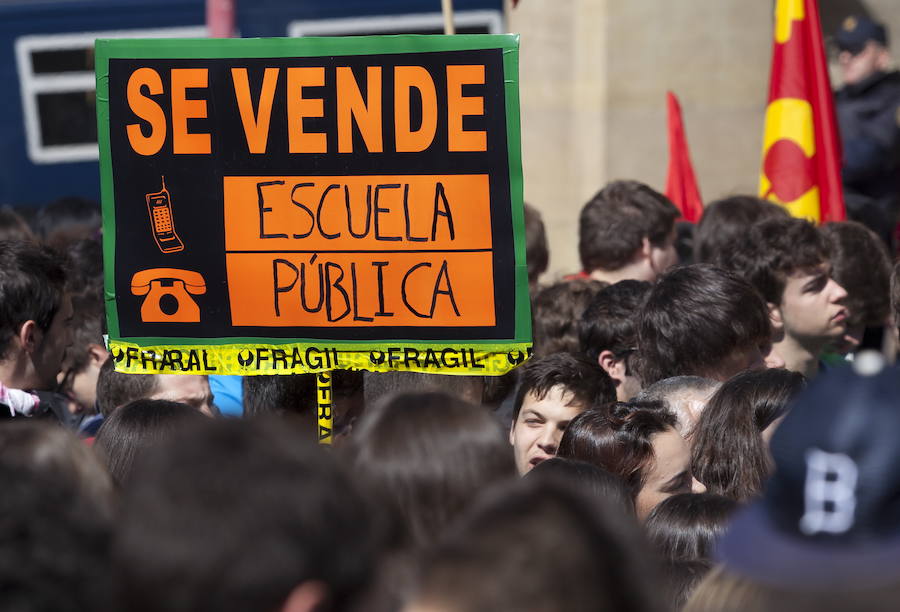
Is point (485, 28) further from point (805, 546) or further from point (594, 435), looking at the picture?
point (805, 546)

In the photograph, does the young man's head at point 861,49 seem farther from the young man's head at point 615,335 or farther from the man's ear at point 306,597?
the man's ear at point 306,597

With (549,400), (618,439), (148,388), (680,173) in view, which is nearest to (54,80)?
(680,173)

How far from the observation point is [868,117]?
8.10m

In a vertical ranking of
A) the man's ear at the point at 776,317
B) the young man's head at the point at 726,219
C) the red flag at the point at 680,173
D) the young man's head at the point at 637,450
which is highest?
the red flag at the point at 680,173

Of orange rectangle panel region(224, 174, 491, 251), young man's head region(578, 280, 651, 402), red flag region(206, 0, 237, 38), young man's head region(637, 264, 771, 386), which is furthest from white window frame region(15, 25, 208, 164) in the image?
young man's head region(637, 264, 771, 386)

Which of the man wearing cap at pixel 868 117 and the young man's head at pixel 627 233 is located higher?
the man wearing cap at pixel 868 117

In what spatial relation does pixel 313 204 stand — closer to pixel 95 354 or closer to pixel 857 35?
pixel 95 354

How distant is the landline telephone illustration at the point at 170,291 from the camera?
4066 mm

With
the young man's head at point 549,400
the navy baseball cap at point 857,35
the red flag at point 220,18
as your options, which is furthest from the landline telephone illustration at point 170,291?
the red flag at point 220,18

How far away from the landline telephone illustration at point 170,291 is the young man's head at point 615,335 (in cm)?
162

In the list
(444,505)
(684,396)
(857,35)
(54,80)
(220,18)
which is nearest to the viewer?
(444,505)

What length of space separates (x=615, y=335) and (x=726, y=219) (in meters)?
1.54

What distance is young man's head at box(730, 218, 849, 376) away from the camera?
17.0 ft

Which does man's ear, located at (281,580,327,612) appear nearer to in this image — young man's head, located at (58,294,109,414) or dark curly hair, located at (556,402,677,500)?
dark curly hair, located at (556,402,677,500)
